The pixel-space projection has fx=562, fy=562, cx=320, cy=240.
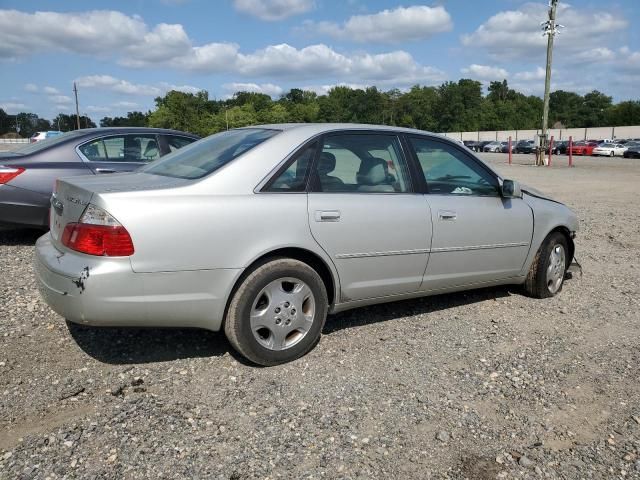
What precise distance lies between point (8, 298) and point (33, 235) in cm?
300

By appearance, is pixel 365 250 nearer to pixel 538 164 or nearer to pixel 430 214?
pixel 430 214

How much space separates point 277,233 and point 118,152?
14.1 feet

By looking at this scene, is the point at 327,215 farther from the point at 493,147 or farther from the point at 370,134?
the point at 493,147

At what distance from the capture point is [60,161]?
6453 mm

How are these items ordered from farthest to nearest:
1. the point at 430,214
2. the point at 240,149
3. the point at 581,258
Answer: the point at 581,258 → the point at 430,214 → the point at 240,149

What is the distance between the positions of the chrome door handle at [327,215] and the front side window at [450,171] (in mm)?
946

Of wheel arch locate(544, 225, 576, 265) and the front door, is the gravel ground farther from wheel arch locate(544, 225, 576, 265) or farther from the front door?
wheel arch locate(544, 225, 576, 265)

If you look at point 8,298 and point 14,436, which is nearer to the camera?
point 14,436

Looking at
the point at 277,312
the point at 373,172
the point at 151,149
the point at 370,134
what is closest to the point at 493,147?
the point at 151,149

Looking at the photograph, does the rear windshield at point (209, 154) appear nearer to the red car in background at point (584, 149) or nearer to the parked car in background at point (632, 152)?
the parked car in background at point (632, 152)

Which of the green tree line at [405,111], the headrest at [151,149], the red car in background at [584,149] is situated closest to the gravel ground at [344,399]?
the headrest at [151,149]

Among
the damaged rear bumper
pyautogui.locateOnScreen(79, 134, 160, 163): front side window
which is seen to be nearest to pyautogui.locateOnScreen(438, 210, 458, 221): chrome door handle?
the damaged rear bumper

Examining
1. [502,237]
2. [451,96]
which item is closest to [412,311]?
[502,237]

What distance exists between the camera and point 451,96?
A: 4323 inches
